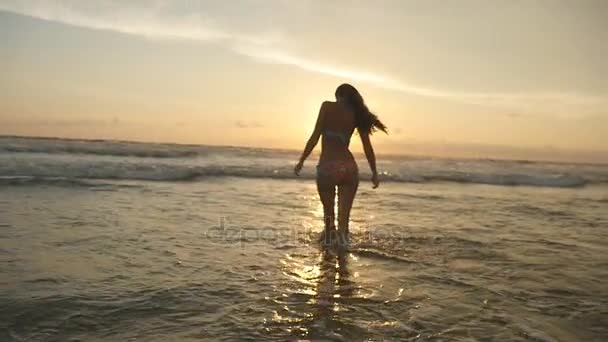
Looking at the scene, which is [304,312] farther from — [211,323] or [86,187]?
[86,187]

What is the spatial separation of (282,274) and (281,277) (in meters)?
0.11

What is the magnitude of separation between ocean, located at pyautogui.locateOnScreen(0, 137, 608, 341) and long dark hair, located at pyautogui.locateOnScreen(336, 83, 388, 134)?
5.09ft

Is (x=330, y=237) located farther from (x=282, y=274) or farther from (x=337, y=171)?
(x=282, y=274)

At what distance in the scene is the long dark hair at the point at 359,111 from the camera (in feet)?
19.2

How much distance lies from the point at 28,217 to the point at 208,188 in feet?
20.2

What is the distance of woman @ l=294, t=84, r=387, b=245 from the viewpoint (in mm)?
5844

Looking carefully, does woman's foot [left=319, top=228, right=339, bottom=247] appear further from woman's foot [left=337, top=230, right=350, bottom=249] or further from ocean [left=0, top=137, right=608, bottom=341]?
ocean [left=0, top=137, right=608, bottom=341]

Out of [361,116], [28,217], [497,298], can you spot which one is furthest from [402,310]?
[28,217]

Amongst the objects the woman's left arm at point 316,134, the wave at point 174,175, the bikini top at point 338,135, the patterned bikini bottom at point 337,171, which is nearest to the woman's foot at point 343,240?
the patterned bikini bottom at point 337,171

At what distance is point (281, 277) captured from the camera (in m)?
4.43

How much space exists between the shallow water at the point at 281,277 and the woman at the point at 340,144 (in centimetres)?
64

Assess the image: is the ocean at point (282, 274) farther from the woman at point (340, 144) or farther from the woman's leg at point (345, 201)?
the woman at point (340, 144)

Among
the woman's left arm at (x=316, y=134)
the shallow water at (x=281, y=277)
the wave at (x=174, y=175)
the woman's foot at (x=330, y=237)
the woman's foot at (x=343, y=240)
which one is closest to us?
the shallow water at (x=281, y=277)

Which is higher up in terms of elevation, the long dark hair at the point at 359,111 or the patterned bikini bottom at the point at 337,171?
the long dark hair at the point at 359,111
